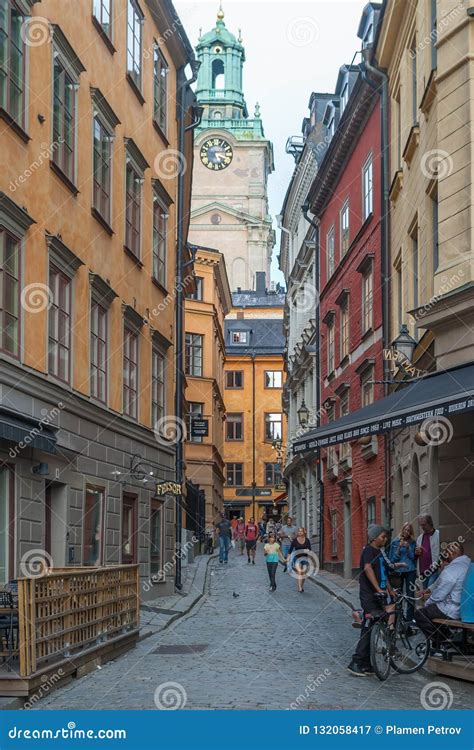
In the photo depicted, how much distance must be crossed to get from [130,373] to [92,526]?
4.57 metres

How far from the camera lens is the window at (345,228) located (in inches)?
1346

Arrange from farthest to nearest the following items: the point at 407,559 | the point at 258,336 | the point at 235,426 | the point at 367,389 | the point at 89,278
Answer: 1. the point at 258,336
2. the point at 235,426
3. the point at 367,389
4. the point at 89,278
5. the point at 407,559

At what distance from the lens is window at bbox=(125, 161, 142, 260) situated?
24812mm

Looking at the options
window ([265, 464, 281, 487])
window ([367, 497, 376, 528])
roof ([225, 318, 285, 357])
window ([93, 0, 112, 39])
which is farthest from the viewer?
window ([265, 464, 281, 487])

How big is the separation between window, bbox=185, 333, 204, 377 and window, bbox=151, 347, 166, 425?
2800 cm

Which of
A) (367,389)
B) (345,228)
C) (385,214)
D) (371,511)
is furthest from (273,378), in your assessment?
(385,214)

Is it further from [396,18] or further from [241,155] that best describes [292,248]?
[241,155]

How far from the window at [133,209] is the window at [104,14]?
2.91 meters

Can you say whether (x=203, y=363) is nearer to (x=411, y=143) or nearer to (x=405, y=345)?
(x=411, y=143)

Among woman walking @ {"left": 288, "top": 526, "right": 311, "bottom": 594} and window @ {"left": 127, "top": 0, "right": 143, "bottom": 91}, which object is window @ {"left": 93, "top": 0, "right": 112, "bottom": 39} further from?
woman walking @ {"left": 288, "top": 526, "right": 311, "bottom": 594}

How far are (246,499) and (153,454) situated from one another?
2376 inches

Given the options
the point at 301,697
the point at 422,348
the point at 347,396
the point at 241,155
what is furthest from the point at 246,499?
the point at 301,697

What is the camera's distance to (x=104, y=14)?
22.6 m

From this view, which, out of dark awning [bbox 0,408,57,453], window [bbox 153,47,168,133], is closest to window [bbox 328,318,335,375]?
window [bbox 153,47,168,133]
